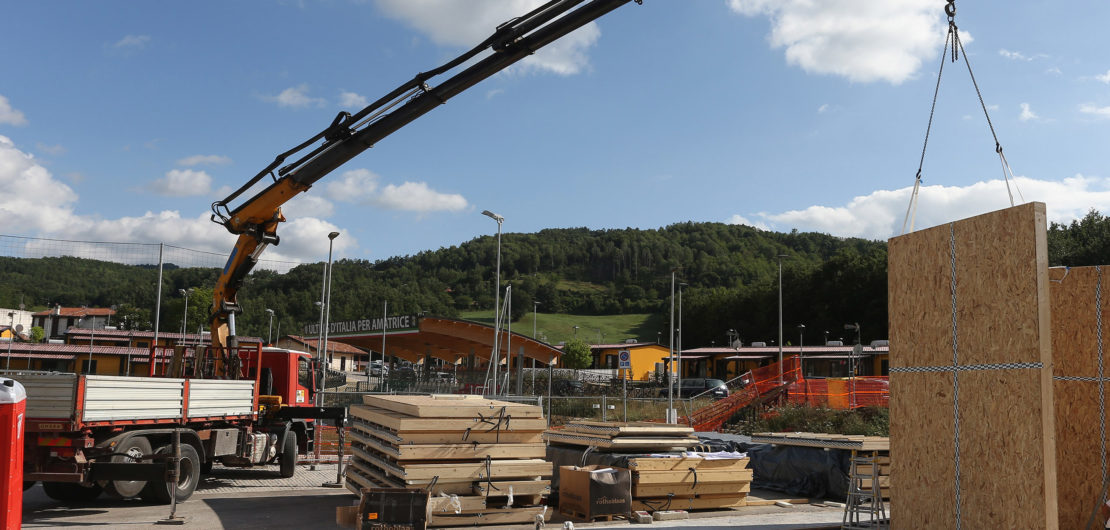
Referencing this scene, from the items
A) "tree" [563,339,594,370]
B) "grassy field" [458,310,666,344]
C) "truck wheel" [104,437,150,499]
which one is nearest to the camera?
"truck wheel" [104,437,150,499]

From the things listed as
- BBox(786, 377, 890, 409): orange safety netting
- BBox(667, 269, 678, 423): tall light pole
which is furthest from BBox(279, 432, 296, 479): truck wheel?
BBox(786, 377, 890, 409): orange safety netting

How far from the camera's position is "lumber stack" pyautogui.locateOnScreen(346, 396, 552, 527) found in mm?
11516

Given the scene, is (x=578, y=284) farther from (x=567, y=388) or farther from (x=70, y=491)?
(x=70, y=491)

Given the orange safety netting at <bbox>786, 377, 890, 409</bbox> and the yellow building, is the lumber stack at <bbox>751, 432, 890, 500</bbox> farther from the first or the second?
the yellow building

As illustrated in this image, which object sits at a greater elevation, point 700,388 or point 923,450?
point 923,450

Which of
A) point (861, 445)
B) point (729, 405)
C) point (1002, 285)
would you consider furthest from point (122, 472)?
point (729, 405)

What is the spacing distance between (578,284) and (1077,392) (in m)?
187

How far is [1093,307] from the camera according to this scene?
1127 centimetres

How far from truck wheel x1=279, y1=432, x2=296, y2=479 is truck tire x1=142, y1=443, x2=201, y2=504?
11.4ft

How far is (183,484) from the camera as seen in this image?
13.9 metres

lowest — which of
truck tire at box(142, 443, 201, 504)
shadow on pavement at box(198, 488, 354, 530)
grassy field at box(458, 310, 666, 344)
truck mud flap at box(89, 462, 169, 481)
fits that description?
shadow on pavement at box(198, 488, 354, 530)

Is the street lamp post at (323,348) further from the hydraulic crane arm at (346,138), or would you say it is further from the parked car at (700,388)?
the parked car at (700,388)

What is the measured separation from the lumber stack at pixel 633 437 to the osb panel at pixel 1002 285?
670 centimetres

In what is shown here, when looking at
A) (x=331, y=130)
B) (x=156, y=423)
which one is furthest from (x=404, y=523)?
(x=331, y=130)
